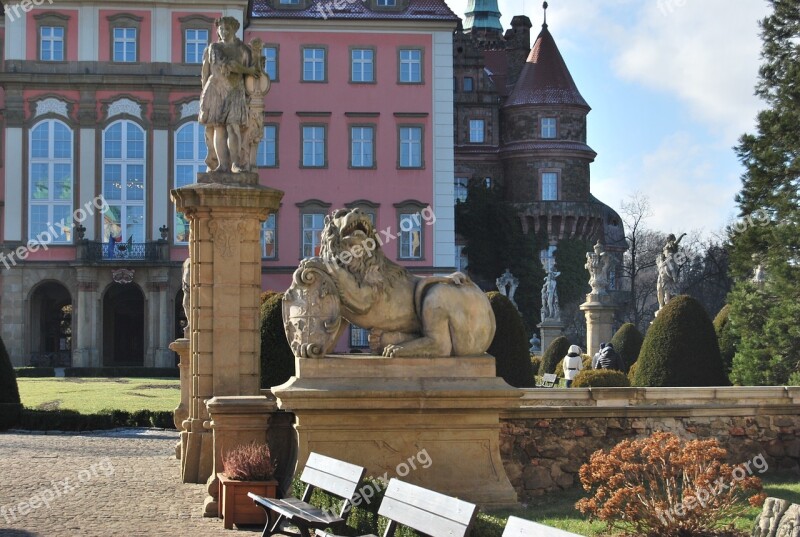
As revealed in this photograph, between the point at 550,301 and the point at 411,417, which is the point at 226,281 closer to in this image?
the point at 411,417

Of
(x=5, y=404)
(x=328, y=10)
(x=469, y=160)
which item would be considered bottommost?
(x=5, y=404)

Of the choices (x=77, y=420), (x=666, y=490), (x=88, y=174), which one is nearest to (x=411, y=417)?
(x=666, y=490)

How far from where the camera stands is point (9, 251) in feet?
168

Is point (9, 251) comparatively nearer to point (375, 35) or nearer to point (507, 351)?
point (375, 35)

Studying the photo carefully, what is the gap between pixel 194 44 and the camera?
172 ft

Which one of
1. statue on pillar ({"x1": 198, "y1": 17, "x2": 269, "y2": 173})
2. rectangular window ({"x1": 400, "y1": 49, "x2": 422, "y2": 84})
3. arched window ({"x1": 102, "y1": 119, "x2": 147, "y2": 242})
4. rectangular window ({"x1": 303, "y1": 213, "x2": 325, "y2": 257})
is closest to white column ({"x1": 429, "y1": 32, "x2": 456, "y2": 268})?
rectangular window ({"x1": 400, "y1": 49, "x2": 422, "y2": 84})

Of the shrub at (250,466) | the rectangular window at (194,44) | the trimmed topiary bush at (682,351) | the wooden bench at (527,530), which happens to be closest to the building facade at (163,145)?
the rectangular window at (194,44)

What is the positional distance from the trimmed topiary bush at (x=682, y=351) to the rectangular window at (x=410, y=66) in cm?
3438

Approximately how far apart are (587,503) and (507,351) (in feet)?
43.9

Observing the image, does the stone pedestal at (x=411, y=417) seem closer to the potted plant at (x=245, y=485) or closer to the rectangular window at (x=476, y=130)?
the potted plant at (x=245, y=485)

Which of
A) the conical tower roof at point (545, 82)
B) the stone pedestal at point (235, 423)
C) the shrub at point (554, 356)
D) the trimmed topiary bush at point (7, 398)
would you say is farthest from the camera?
the conical tower roof at point (545, 82)

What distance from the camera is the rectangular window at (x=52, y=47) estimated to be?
170ft

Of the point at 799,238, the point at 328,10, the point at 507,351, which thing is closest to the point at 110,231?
the point at 328,10

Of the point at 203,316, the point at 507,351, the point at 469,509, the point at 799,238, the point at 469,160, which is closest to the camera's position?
the point at 469,509
